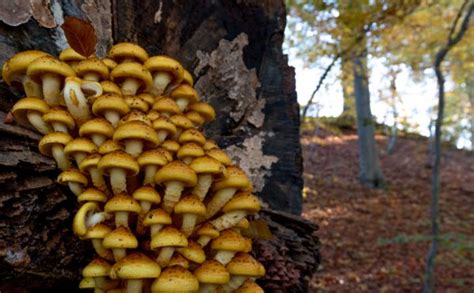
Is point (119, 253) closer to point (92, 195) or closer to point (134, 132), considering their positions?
point (92, 195)

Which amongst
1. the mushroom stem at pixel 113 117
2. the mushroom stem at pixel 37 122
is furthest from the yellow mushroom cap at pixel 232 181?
the mushroom stem at pixel 37 122

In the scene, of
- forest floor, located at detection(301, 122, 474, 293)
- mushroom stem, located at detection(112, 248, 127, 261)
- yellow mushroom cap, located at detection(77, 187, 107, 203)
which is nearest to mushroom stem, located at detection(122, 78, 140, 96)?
yellow mushroom cap, located at detection(77, 187, 107, 203)

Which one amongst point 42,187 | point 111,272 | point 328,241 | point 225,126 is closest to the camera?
point 111,272

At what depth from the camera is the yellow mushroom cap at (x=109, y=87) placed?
166 centimetres

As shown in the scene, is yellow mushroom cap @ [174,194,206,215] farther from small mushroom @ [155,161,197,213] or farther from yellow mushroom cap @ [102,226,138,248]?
yellow mushroom cap @ [102,226,138,248]

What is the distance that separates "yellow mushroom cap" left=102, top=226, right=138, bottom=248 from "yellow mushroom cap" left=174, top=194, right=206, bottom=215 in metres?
Answer: 0.20

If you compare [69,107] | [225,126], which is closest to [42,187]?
[69,107]

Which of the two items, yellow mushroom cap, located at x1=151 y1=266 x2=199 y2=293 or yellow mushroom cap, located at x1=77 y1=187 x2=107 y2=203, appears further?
yellow mushroom cap, located at x1=77 y1=187 x2=107 y2=203

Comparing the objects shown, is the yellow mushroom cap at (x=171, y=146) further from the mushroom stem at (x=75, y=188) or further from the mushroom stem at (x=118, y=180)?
the mushroom stem at (x=75, y=188)

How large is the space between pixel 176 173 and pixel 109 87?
0.47 meters

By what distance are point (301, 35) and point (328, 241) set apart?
194 inches

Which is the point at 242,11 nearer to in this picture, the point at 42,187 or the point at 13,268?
the point at 42,187

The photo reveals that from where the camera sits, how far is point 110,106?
5.16 ft

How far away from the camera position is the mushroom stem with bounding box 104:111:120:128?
5.38 feet
